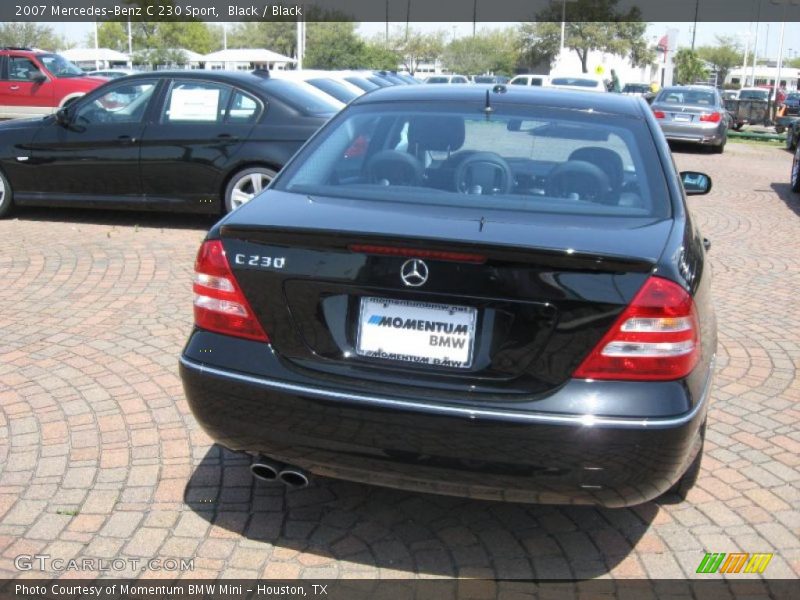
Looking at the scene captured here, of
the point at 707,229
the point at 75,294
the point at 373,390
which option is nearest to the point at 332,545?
the point at 373,390

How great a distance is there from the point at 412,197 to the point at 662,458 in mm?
1362

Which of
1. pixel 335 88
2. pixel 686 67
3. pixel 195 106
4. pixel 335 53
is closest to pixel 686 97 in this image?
pixel 335 88

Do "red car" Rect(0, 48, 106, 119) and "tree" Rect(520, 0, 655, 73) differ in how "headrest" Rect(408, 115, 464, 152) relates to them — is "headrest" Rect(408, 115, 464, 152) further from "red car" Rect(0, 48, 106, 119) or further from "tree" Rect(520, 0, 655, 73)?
"tree" Rect(520, 0, 655, 73)

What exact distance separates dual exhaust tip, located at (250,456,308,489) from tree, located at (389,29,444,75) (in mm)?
80107

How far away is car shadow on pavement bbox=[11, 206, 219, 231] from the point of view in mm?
9156

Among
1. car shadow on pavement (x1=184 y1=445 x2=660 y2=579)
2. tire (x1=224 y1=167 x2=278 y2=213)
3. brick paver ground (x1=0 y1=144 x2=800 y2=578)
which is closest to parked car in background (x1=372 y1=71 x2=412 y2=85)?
tire (x1=224 y1=167 x2=278 y2=213)

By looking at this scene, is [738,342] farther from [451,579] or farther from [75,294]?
[75,294]

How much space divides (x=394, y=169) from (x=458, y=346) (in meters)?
1.15

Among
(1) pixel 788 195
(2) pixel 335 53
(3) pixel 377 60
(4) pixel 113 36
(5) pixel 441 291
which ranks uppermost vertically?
(4) pixel 113 36

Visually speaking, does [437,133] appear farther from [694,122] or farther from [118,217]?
[694,122]

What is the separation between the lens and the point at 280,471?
3172 mm

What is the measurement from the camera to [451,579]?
3.08 meters

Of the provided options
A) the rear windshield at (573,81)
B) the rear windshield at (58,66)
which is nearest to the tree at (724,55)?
the rear windshield at (573,81)

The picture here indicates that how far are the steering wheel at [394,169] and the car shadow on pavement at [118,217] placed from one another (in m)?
5.53
